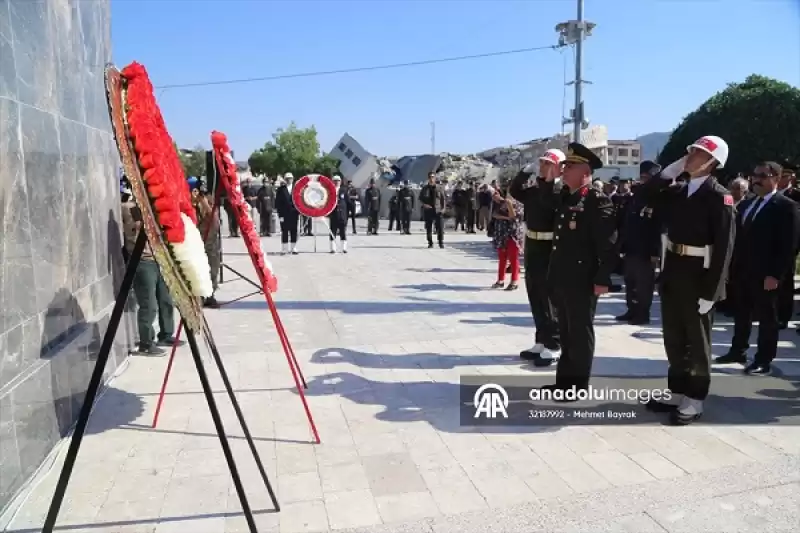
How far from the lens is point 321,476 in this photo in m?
3.72

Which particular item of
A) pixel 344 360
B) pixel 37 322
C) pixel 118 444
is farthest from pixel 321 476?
pixel 344 360

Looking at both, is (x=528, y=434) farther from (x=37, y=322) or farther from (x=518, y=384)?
(x=37, y=322)

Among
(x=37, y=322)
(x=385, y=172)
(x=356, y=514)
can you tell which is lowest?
(x=356, y=514)

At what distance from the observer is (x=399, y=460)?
155 inches

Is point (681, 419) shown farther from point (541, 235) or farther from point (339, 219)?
point (339, 219)

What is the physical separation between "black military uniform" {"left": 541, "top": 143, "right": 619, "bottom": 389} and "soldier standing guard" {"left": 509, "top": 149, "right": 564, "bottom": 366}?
1061 mm

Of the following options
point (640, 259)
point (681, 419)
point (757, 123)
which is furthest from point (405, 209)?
point (681, 419)

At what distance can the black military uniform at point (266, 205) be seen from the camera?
63.6 feet

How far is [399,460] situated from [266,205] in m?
16.6

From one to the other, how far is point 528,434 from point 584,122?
47.4ft

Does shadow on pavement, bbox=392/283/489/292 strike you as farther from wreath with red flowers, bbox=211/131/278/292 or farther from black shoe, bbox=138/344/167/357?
wreath with red flowers, bbox=211/131/278/292

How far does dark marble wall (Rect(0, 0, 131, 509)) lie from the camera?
11.3 feet

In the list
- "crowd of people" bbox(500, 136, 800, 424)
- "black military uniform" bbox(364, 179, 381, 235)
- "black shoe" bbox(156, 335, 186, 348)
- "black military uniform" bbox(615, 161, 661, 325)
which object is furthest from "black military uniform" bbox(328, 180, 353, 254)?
"crowd of people" bbox(500, 136, 800, 424)

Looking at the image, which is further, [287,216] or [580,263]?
[287,216]
